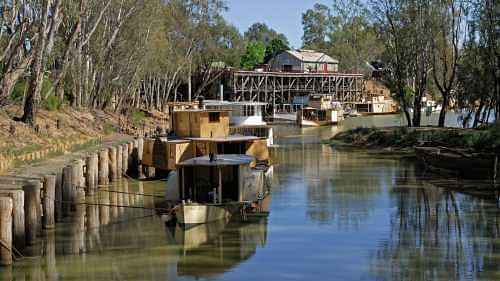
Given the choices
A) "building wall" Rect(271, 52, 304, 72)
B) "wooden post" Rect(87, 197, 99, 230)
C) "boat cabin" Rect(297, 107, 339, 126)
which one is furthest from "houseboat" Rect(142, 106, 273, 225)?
"building wall" Rect(271, 52, 304, 72)

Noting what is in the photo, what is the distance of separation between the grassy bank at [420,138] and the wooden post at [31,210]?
25.9 m

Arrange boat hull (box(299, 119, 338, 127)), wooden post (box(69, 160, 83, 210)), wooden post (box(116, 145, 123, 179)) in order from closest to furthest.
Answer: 1. wooden post (box(69, 160, 83, 210))
2. wooden post (box(116, 145, 123, 179))
3. boat hull (box(299, 119, 338, 127))

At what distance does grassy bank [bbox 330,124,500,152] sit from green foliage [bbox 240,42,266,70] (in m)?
77.8

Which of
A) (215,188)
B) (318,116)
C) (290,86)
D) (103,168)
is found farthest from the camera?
(290,86)

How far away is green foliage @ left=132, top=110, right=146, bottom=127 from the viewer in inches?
2624

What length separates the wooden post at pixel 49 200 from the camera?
24.2 m

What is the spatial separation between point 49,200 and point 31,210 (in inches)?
111

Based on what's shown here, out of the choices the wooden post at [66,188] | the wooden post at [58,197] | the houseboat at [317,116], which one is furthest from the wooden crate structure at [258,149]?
the houseboat at [317,116]

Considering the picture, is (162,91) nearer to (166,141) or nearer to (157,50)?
(157,50)

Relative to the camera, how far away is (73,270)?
20703mm

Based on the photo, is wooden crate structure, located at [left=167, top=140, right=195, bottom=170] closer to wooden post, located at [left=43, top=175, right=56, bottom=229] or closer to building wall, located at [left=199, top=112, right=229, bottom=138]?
building wall, located at [left=199, top=112, right=229, bottom=138]

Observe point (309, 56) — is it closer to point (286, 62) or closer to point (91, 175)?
point (286, 62)

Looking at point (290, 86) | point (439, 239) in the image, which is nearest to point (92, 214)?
point (439, 239)

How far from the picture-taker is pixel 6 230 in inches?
754
